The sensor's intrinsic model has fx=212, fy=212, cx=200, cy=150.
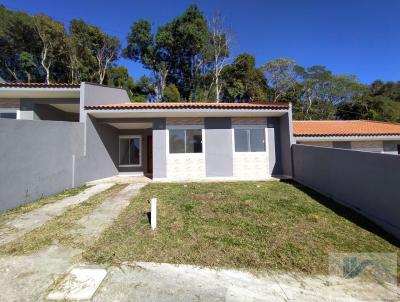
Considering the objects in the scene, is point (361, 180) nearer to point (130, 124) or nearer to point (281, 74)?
point (130, 124)

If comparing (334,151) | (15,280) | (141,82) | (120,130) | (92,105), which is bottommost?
(15,280)

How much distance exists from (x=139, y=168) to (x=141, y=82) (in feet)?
59.3

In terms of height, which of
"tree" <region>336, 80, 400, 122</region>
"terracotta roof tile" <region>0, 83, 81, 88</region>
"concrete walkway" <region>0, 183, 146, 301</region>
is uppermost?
"tree" <region>336, 80, 400, 122</region>

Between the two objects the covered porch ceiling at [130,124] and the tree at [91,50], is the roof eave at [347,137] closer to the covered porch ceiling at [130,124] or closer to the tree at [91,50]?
the covered porch ceiling at [130,124]

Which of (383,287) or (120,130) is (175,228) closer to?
(383,287)

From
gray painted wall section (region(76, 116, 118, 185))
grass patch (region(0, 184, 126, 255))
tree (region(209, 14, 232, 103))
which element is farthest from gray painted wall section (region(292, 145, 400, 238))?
tree (region(209, 14, 232, 103))

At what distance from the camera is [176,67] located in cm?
2798

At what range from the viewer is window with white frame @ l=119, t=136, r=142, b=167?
40.5ft

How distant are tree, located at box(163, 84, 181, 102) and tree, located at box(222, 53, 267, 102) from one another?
6.01 m

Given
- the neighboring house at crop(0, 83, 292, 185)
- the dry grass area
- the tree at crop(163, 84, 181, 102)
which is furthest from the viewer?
the tree at crop(163, 84, 181, 102)

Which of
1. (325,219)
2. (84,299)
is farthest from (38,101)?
(325,219)

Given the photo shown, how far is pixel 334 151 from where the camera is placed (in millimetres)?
6738

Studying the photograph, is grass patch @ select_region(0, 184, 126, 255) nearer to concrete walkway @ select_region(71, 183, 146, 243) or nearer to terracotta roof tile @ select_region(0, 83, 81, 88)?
concrete walkway @ select_region(71, 183, 146, 243)

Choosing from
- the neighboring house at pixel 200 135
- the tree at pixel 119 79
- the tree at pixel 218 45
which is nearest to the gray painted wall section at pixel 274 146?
the neighboring house at pixel 200 135
